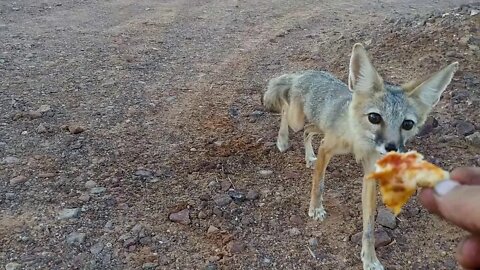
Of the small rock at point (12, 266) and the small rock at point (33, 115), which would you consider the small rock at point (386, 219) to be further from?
the small rock at point (33, 115)

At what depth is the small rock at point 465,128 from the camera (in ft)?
20.1

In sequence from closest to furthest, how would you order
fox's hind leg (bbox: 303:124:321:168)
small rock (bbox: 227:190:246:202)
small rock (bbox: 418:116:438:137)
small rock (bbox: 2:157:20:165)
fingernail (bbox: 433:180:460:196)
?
fingernail (bbox: 433:180:460:196) < small rock (bbox: 227:190:246:202) < small rock (bbox: 2:157:20:165) < fox's hind leg (bbox: 303:124:321:168) < small rock (bbox: 418:116:438:137)

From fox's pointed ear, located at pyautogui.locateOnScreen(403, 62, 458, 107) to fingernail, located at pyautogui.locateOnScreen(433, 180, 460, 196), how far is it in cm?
240

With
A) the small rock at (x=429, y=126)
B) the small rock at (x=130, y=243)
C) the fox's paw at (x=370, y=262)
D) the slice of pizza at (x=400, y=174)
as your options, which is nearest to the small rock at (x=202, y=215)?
the small rock at (x=130, y=243)

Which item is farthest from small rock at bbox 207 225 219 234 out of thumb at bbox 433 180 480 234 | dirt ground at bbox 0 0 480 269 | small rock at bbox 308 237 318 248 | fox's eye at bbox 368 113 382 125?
thumb at bbox 433 180 480 234

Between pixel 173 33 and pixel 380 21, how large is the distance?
12.1 feet

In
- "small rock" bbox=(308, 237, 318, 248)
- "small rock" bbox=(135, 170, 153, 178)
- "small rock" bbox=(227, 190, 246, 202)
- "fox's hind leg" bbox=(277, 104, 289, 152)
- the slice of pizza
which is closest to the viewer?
the slice of pizza

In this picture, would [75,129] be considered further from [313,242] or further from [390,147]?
[390,147]

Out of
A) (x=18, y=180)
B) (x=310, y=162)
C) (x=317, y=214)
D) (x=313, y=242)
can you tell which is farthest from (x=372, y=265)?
(x=18, y=180)

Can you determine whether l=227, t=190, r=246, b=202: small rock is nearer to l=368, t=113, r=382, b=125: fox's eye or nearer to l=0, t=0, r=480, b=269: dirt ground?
l=0, t=0, r=480, b=269: dirt ground


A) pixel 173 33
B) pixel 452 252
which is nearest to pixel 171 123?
pixel 452 252

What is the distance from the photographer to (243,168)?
568 cm

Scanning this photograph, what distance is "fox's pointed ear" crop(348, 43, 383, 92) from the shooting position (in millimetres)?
4445

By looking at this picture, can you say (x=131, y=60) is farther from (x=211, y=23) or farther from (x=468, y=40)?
(x=468, y=40)
